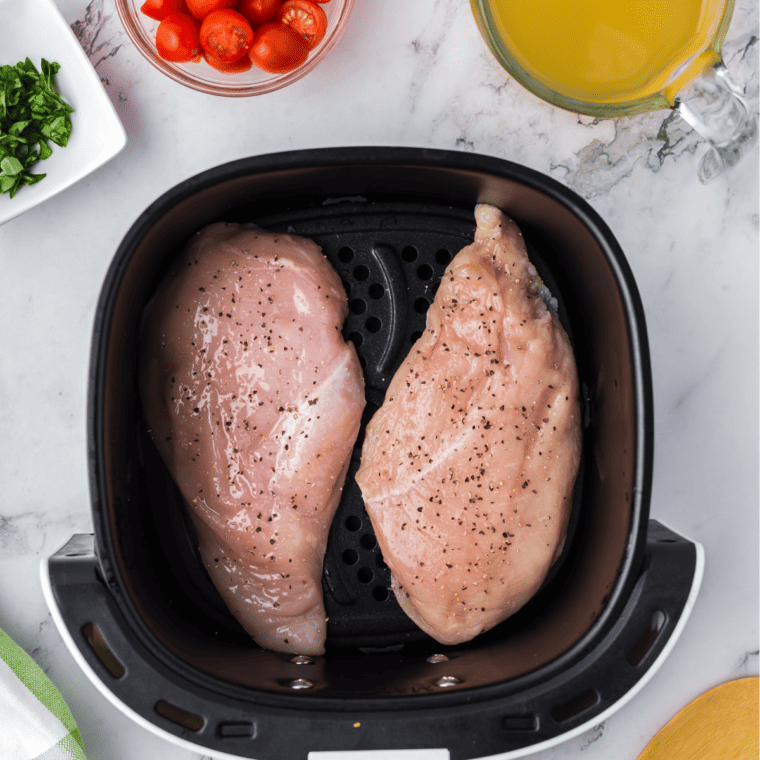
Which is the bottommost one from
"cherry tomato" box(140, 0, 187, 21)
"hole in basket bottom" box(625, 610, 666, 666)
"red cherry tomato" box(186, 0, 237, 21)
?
"hole in basket bottom" box(625, 610, 666, 666)

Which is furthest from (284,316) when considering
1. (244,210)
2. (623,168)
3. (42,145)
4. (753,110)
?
(753,110)

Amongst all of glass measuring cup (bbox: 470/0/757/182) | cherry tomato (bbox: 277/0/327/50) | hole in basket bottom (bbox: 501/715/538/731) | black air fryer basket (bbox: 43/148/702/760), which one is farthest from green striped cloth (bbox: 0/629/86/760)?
glass measuring cup (bbox: 470/0/757/182)

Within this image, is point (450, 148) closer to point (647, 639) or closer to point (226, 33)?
point (226, 33)

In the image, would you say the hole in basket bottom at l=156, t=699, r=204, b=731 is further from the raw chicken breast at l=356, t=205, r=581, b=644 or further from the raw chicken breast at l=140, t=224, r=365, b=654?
the raw chicken breast at l=356, t=205, r=581, b=644

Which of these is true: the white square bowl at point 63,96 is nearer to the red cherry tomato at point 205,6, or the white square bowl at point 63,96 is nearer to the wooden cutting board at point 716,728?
the red cherry tomato at point 205,6

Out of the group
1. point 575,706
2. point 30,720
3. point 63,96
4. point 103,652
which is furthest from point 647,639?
point 63,96

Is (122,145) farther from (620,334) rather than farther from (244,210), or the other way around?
(620,334)
